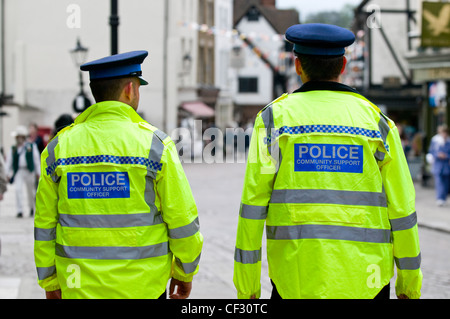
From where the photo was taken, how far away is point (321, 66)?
11.0ft

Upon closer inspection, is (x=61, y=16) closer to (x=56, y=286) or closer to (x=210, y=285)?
(x=210, y=285)

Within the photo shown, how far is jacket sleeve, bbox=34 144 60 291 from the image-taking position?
11.4 ft

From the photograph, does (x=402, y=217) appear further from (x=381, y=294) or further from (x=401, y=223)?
(x=381, y=294)

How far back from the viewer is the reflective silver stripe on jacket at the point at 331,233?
125 inches

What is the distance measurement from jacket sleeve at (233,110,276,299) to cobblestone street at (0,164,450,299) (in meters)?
4.13

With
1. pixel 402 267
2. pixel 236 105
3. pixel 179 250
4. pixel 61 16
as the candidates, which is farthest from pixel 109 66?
pixel 236 105

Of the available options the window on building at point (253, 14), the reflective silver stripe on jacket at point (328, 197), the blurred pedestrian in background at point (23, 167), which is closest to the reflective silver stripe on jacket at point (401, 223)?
the reflective silver stripe on jacket at point (328, 197)

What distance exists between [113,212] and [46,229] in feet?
1.11

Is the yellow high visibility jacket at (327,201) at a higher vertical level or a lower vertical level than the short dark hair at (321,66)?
lower

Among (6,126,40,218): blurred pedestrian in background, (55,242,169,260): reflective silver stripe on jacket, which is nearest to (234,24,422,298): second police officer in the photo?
(55,242,169,260): reflective silver stripe on jacket

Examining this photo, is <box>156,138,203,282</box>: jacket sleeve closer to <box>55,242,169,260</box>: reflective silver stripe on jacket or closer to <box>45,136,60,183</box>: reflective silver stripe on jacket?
<box>55,242,169,260</box>: reflective silver stripe on jacket

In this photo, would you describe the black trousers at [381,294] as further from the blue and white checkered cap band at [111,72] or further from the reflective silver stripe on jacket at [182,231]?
the blue and white checkered cap band at [111,72]

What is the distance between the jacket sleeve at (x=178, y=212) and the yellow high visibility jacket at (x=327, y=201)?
250 mm
